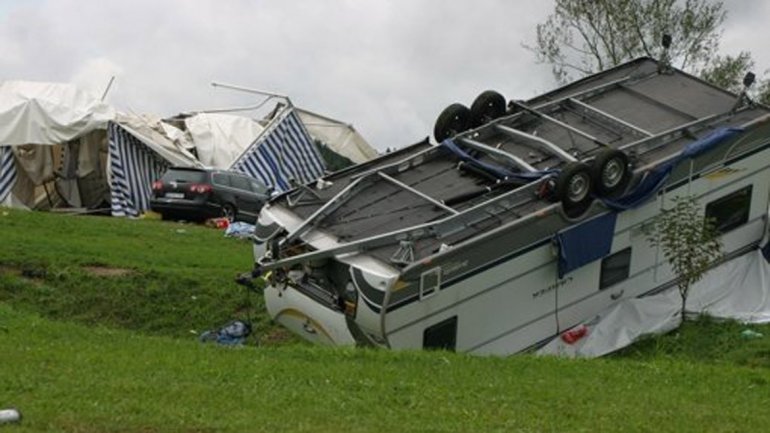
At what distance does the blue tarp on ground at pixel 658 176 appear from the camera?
12.9 metres

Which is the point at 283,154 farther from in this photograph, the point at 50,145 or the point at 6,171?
the point at 6,171

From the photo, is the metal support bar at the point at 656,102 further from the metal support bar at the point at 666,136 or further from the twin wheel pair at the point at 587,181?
the twin wheel pair at the point at 587,181

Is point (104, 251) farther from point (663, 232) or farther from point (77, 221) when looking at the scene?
point (663, 232)

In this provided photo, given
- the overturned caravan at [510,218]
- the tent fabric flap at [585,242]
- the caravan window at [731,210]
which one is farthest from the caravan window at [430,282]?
the caravan window at [731,210]

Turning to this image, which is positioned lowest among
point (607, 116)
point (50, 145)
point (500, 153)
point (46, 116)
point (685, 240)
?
point (50, 145)

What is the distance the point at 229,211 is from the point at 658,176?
15.1m

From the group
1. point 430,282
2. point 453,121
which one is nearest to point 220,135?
point 453,121

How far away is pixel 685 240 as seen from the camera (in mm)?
12844

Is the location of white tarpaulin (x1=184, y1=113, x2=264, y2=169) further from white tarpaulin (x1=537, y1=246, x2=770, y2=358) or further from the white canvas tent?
white tarpaulin (x1=537, y1=246, x2=770, y2=358)

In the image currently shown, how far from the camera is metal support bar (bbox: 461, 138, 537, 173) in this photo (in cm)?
1293

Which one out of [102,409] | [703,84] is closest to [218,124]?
[703,84]

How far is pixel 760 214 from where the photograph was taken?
14.9 meters

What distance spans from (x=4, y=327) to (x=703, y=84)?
9.69 meters

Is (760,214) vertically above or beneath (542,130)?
beneath
